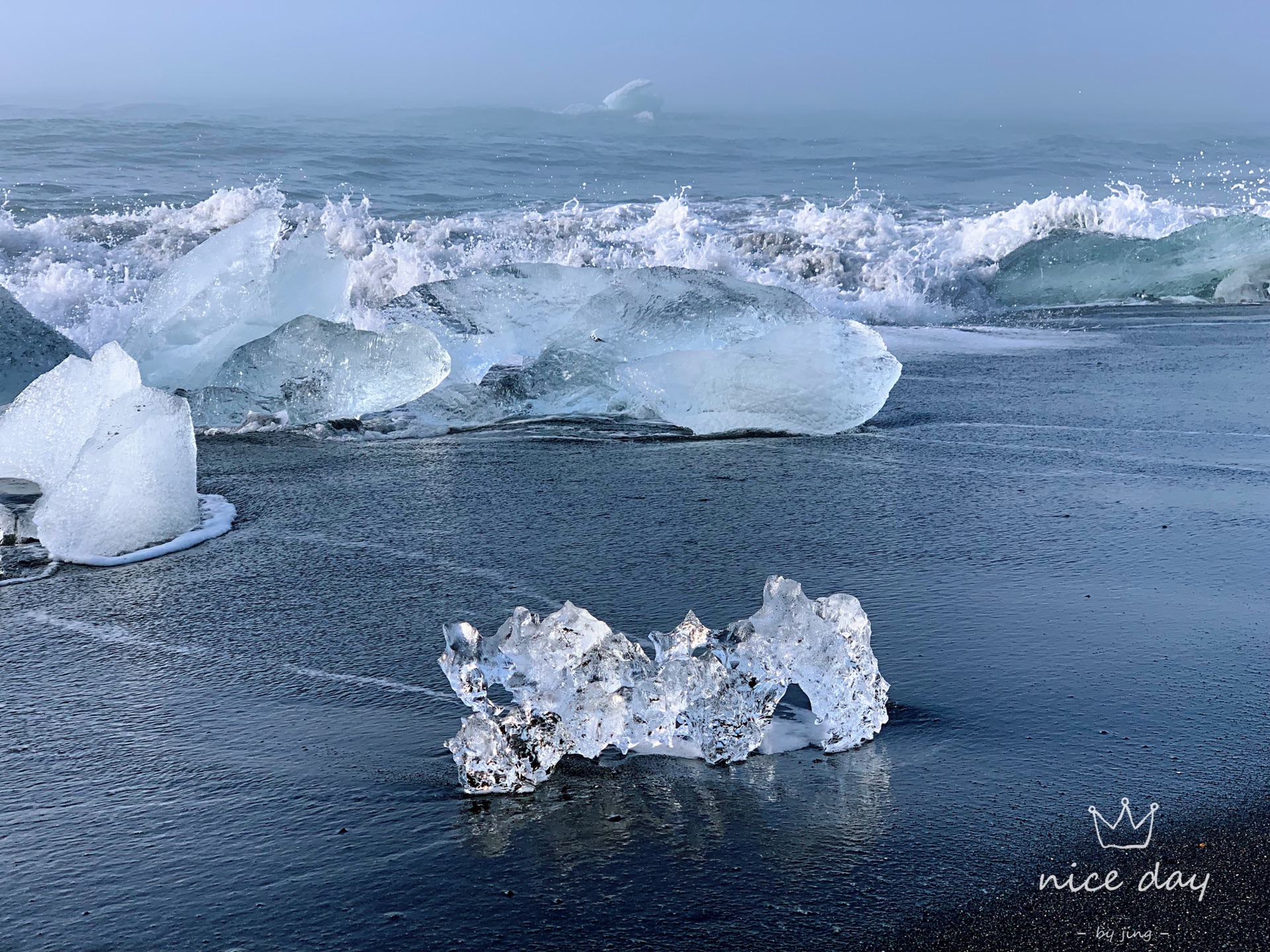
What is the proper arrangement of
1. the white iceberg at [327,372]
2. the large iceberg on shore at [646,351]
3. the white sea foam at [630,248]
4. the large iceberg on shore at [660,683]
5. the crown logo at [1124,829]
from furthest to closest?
the white sea foam at [630,248], the white iceberg at [327,372], the large iceberg on shore at [646,351], the large iceberg on shore at [660,683], the crown logo at [1124,829]

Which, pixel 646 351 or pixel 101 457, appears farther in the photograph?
pixel 646 351

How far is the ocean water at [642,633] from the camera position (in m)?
2.10

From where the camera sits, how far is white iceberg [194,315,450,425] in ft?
20.6

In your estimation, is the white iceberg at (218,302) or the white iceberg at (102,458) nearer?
the white iceberg at (102,458)

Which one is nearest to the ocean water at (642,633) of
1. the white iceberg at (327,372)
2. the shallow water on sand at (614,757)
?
the shallow water on sand at (614,757)

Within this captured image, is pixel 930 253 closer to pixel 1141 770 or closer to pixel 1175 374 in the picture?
pixel 1175 374

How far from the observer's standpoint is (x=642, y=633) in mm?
3305

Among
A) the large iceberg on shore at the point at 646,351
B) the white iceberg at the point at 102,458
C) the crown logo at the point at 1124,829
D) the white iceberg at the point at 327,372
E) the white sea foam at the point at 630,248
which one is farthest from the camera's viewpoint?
the white sea foam at the point at 630,248

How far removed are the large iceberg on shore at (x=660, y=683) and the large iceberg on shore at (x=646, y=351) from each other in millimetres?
3195

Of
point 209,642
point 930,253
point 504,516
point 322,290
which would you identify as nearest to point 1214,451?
point 504,516

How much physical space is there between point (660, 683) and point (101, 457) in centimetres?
248

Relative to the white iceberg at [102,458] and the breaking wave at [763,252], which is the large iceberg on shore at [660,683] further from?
the breaking wave at [763,252]

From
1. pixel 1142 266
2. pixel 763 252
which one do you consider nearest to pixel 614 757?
pixel 1142 266

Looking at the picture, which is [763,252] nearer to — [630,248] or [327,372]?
[630,248]
